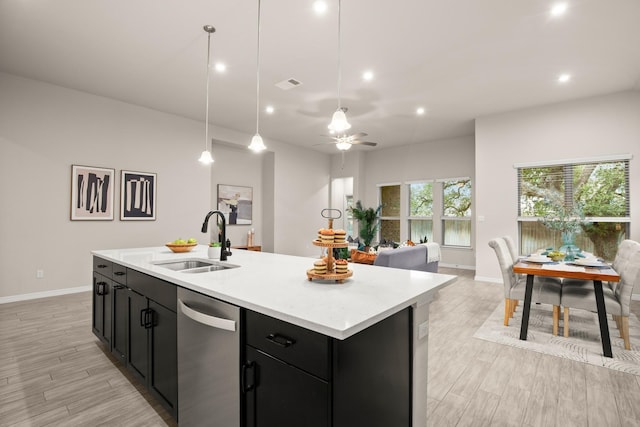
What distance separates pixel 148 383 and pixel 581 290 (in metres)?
3.74

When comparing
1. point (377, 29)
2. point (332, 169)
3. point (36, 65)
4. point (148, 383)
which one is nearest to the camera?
point (148, 383)

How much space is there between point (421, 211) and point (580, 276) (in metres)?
5.54

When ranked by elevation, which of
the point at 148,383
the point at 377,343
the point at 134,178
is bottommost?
the point at 148,383

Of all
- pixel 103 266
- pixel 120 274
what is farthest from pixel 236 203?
pixel 120 274

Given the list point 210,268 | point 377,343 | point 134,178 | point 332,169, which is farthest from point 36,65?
point 332,169

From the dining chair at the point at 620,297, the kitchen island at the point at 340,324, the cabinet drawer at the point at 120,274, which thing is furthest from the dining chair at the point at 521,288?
the cabinet drawer at the point at 120,274

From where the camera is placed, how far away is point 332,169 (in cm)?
927

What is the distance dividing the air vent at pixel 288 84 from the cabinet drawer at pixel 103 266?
10.3 feet

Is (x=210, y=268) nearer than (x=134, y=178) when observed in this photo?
Yes

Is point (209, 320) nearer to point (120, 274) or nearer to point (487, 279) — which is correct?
point (120, 274)

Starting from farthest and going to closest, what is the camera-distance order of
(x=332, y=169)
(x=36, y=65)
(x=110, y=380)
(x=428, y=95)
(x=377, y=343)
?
(x=332, y=169), (x=428, y=95), (x=36, y=65), (x=110, y=380), (x=377, y=343)

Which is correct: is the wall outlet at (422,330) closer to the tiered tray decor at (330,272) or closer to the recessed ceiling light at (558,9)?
the tiered tray decor at (330,272)

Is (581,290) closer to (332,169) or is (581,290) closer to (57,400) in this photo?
(57,400)

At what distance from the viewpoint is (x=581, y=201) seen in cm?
499
